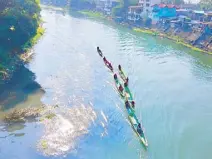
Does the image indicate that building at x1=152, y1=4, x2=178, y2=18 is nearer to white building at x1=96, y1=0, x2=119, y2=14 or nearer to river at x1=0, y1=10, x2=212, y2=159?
river at x1=0, y1=10, x2=212, y2=159

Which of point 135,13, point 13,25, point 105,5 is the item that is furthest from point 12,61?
point 105,5

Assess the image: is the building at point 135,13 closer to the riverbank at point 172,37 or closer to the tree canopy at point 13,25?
the riverbank at point 172,37

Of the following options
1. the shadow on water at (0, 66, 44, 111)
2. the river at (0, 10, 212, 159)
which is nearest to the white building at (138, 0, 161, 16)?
the river at (0, 10, 212, 159)

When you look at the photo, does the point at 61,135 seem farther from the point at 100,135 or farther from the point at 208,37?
the point at 208,37

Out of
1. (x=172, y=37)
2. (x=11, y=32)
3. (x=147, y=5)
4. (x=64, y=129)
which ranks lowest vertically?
(x=172, y=37)

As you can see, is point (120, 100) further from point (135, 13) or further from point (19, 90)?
point (135, 13)

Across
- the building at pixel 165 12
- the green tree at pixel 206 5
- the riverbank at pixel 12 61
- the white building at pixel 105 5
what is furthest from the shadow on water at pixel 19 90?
the white building at pixel 105 5

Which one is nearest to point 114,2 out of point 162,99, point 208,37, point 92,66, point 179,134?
point 208,37
